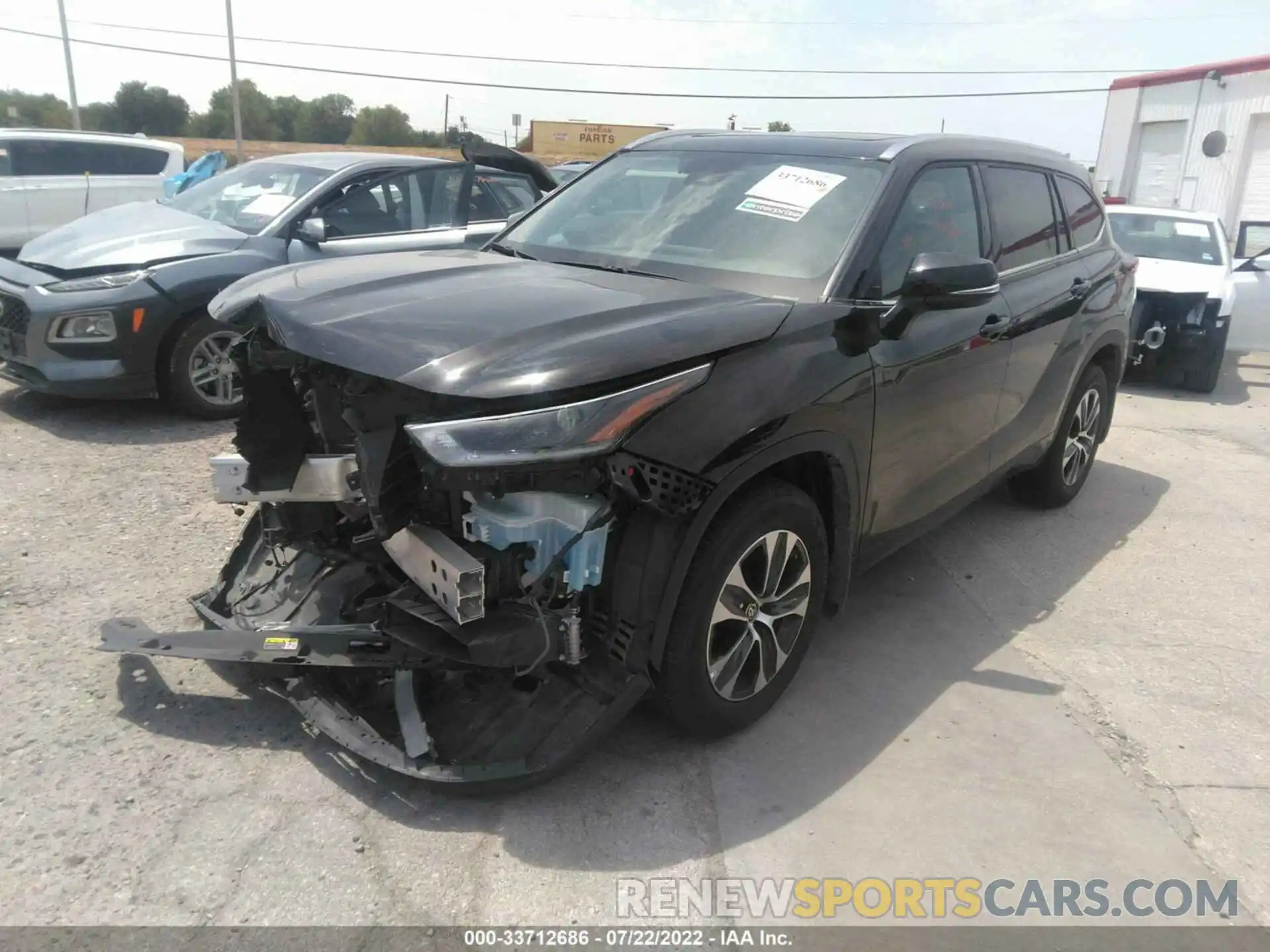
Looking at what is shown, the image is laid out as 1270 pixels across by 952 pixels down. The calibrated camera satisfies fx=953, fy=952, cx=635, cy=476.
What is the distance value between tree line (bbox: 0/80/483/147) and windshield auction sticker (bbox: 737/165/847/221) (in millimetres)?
64971

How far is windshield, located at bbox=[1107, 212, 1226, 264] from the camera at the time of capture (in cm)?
982

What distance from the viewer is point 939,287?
3064 millimetres

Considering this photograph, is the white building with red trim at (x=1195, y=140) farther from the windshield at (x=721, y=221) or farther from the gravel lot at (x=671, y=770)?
the windshield at (x=721, y=221)

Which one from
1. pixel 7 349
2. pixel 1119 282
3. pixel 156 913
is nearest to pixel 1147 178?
pixel 1119 282

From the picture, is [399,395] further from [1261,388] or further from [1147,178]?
[1147,178]

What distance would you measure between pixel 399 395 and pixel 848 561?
1.66 meters

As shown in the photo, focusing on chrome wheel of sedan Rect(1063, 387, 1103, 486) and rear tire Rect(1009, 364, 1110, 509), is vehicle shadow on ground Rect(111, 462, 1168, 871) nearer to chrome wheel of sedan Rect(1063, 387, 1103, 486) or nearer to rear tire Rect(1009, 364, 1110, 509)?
rear tire Rect(1009, 364, 1110, 509)

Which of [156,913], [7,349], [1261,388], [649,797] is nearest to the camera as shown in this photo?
[156,913]

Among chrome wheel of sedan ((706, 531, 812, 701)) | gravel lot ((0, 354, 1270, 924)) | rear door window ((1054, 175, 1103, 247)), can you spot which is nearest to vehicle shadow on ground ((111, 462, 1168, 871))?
gravel lot ((0, 354, 1270, 924))

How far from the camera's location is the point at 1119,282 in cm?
531

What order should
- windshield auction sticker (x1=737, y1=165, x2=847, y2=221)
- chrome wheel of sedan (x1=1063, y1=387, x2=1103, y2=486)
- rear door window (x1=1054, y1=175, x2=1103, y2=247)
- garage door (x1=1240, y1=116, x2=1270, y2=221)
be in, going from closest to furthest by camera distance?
windshield auction sticker (x1=737, y1=165, x2=847, y2=221)
rear door window (x1=1054, y1=175, x2=1103, y2=247)
chrome wheel of sedan (x1=1063, y1=387, x2=1103, y2=486)
garage door (x1=1240, y1=116, x2=1270, y2=221)

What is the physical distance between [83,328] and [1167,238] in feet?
33.2

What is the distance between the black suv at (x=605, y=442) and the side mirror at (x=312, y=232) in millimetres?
2677

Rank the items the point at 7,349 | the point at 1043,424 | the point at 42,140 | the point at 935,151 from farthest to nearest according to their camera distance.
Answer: the point at 42,140 < the point at 7,349 < the point at 1043,424 < the point at 935,151
